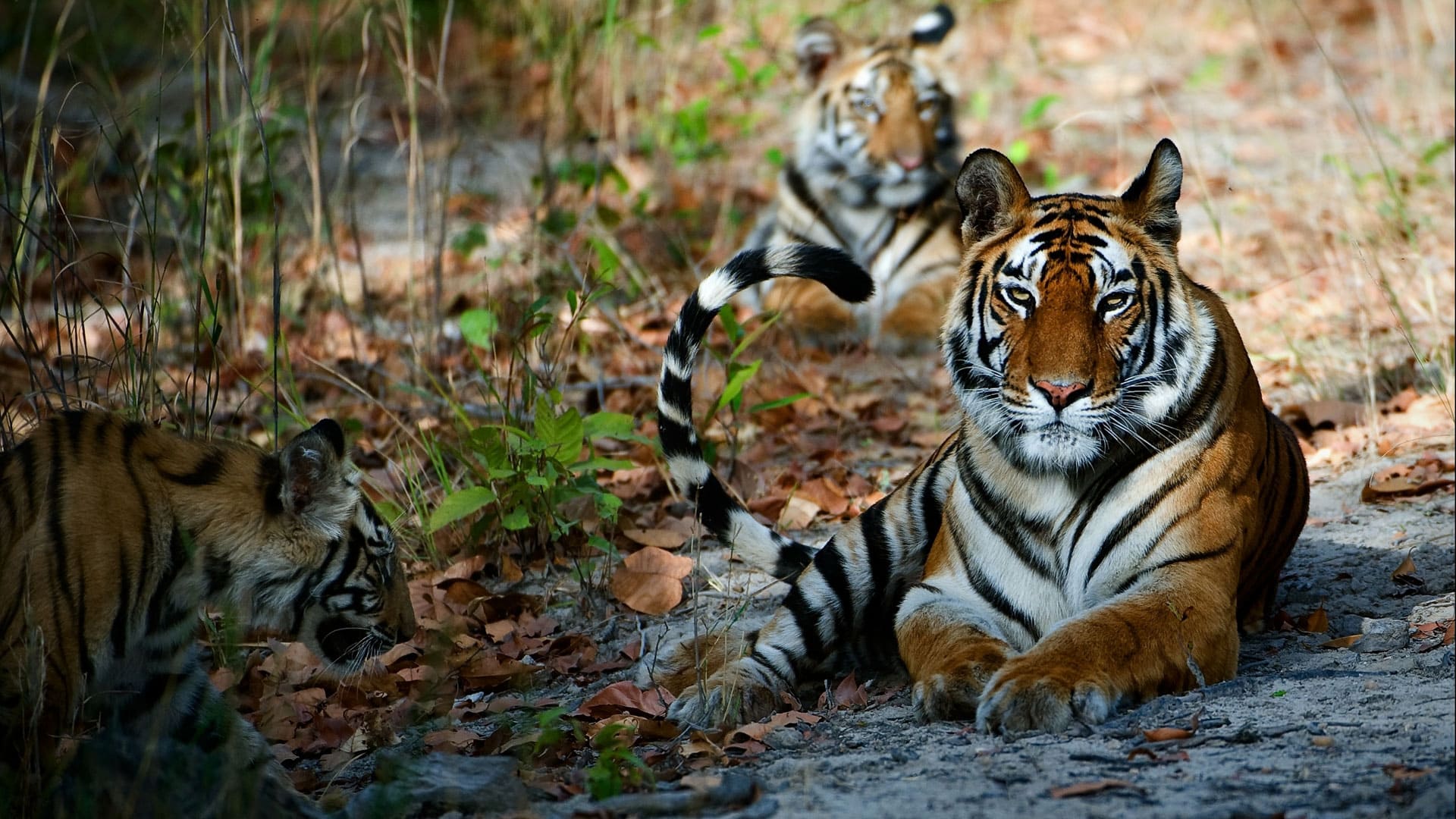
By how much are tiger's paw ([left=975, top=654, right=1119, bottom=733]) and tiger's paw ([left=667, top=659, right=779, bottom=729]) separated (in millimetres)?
617

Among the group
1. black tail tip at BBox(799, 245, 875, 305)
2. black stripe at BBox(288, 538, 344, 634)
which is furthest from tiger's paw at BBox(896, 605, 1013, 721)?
black stripe at BBox(288, 538, 344, 634)

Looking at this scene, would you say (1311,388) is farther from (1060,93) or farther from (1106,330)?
(1060,93)

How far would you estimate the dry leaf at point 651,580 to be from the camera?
4.28 meters

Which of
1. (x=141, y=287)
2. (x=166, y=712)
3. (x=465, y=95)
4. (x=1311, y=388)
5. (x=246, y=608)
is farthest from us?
(x=465, y=95)

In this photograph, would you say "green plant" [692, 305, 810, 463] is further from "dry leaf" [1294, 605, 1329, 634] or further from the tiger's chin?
"dry leaf" [1294, 605, 1329, 634]

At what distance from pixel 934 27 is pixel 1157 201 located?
4425 millimetres

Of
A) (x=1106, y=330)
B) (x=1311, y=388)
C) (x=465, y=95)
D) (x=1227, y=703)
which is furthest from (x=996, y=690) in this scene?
(x=465, y=95)

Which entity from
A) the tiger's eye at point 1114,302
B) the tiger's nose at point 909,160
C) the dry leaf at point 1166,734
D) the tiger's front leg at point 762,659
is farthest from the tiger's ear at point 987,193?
the tiger's nose at point 909,160

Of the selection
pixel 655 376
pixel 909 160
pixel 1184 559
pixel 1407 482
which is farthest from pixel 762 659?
pixel 909 160

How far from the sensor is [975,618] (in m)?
3.51

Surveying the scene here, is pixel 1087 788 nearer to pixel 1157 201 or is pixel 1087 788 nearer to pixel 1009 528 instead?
pixel 1009 528

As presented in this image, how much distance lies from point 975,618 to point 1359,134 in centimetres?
555

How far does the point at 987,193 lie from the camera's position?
3.68m

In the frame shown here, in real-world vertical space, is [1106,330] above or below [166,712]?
above
